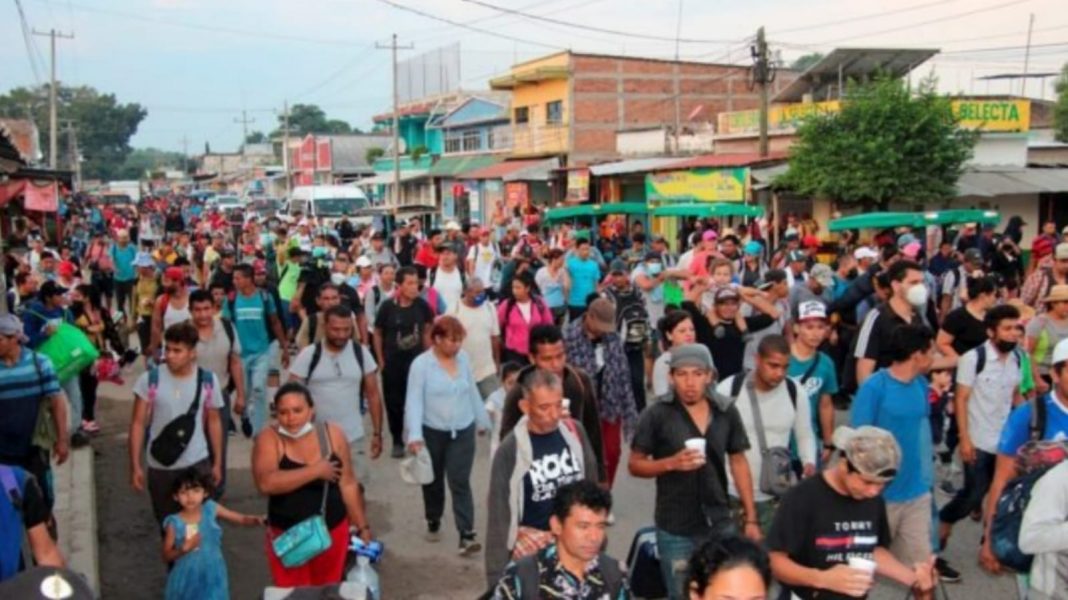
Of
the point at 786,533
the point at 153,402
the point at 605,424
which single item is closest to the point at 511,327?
the point at 605,424

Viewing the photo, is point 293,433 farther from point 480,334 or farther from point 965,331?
point 965,331

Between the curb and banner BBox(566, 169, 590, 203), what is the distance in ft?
99.7

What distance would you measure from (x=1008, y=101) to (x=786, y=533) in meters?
27.6

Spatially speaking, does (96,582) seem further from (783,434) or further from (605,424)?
(783,434)

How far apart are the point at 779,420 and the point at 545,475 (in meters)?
1.42

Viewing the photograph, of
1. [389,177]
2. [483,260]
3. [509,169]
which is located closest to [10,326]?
[483,260]

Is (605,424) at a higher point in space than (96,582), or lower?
higher

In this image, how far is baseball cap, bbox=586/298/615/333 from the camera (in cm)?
796

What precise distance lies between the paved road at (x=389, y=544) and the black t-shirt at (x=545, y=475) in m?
2.10

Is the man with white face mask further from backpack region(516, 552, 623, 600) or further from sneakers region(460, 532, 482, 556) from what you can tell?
backpack region(516, 552, 623, 600)

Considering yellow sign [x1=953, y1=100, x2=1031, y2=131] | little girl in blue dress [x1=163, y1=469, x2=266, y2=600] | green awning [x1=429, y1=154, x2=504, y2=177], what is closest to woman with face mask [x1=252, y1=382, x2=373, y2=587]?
little girl in blue dress [x1=163, y1=469, x2=266, y2=600]

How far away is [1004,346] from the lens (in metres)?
6.80

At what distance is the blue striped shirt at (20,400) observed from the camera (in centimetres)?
654

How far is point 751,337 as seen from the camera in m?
8.86
